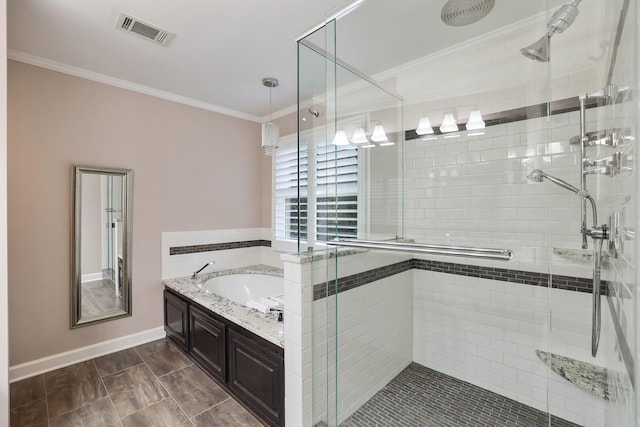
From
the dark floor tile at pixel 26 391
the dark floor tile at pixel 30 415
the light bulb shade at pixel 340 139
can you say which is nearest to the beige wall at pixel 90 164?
the dark floor tile at pixel 26 391

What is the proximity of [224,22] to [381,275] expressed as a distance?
6.56 ft

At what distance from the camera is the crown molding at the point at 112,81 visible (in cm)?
230

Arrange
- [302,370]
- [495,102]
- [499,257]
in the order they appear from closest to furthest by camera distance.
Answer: [499,257] → [302,370] → [495,102]

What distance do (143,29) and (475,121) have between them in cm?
232

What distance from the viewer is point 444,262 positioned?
2203mm

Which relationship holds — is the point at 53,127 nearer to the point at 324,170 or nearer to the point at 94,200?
the point at 94,200

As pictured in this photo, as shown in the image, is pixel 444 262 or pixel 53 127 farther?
pixel 53 127

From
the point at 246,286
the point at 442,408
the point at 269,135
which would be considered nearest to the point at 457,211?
the point at 442,408

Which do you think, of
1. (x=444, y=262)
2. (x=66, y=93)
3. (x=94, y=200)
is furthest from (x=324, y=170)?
(x=66, y=93)

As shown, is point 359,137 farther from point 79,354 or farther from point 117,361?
point 79,354

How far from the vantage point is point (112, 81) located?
2.71 metres

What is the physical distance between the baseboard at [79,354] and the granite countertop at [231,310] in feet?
1.75

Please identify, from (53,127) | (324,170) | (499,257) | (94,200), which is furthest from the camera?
(94,200)

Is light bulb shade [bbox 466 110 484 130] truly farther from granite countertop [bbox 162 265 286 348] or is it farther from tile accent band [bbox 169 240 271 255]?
tile accent band [bbox 169 240 271 255]
